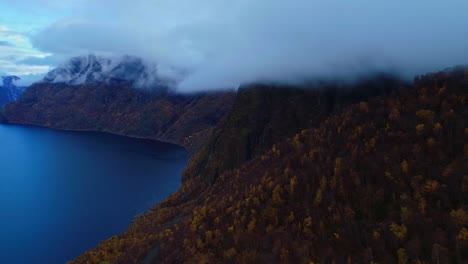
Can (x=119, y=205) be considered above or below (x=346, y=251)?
below

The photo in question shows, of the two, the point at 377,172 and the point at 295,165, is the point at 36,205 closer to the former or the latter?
the point at 295,165

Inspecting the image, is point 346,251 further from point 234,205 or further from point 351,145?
point 234,205

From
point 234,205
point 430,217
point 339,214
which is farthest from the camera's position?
point 234,205

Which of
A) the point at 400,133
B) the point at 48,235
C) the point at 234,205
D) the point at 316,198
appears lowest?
the point at 48,235

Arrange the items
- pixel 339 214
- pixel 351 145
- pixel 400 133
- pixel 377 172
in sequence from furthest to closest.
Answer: pixel 351 145, pixel 400 133, pixel 377 172, pixel 339 214

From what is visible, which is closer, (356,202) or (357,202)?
(357,202)

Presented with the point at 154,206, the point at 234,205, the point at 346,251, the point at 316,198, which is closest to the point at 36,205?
the point at 154,206

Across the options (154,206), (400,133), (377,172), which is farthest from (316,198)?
(154,206)

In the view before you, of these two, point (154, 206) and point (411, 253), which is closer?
point (411, 253)
